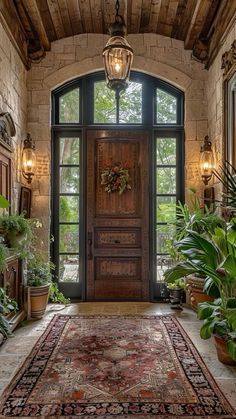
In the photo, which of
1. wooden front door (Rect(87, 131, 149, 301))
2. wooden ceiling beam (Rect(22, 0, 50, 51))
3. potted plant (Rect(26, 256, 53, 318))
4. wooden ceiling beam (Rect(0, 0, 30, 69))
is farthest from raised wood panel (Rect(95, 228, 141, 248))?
wooden ceiling beam (Rect(22, 0, 50, 51))

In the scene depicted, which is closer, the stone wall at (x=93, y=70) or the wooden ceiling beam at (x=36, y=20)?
the wooden ceiling beam at (x=36, y=20)

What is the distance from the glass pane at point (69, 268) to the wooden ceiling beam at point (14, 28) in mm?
2788

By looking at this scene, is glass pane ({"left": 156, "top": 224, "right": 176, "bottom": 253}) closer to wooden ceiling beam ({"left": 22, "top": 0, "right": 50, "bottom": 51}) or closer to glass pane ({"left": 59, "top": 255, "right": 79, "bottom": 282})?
glass pane ({"left": 59, "top": 255, "right": 79, "bottom": 282})

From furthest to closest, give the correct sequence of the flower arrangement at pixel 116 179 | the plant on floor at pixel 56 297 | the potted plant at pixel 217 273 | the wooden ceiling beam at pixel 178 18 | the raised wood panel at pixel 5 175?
the flower arrangement at pixel 116 179 < the plant on floor at pixel 56 297 < the wooden ceiling beam at pixel 178 18 < the raised wood panel at pixel 5 175 < the potted plant at pixel 217 273

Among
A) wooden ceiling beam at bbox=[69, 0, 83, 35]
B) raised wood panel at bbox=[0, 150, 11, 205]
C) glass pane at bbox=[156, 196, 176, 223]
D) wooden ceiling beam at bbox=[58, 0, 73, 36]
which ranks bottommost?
glass pane at bbox=[156, 196, 176, 223]

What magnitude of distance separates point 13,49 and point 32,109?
34.2 inches

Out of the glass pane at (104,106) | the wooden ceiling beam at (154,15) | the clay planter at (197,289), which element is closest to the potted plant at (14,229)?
the clay planter at (197,289)

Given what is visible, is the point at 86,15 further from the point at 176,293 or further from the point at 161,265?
the point at 176,293

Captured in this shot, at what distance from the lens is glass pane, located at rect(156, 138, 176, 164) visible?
194 inches

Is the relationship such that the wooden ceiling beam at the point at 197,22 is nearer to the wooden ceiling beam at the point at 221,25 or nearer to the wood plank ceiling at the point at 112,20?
the wood plank ceiling at the point at 112,20

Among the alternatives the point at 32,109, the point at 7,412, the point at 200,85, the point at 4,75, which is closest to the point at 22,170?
the point at 32,109

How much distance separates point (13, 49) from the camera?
4102 mm

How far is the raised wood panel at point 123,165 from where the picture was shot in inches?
190

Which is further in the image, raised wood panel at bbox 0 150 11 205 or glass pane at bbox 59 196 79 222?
glass pane at bbox 59 196 79 222
